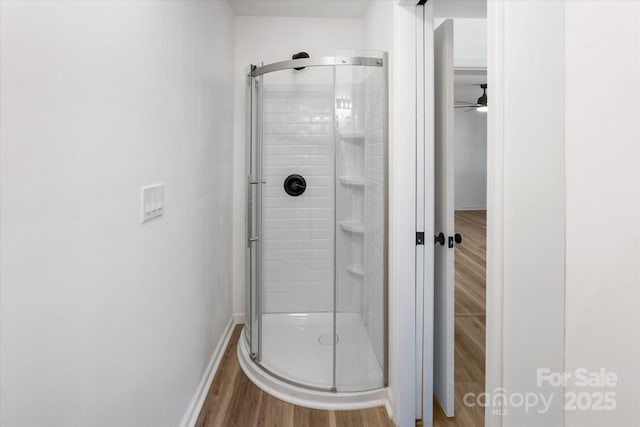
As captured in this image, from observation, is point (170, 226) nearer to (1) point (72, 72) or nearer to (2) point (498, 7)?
(1) point (72, 72)

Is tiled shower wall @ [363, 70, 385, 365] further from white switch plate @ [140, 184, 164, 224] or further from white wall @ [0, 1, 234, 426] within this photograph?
white switch plate @ [140, 184, 164, 224]

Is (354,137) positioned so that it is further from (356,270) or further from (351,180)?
Result: (356,270)

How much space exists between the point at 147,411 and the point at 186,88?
4.59 ft

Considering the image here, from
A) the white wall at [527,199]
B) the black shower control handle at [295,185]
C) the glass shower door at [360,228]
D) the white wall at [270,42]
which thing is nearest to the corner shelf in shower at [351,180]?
the glass shower door at [360,228]

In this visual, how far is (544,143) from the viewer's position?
2.28ft

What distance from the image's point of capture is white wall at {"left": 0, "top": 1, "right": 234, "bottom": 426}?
73 centimetres

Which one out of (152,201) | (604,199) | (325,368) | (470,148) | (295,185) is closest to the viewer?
(604,199)

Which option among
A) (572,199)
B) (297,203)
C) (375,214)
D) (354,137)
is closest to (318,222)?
(297,203)

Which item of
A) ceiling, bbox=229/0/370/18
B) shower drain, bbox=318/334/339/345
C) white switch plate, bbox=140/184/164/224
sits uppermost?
ceiling, bbox=229/0/370/18

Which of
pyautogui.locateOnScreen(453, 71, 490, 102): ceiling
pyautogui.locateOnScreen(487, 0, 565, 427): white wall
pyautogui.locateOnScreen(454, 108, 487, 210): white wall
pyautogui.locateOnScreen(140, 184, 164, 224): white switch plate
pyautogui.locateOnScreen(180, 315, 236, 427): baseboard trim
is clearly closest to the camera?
pyautogui.locateOnScreen(487, 0, 565, 427): white wall

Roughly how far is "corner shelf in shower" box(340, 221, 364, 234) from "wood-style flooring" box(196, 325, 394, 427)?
3.20 ft

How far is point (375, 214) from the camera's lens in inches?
80.3

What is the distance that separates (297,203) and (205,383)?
1.28 m

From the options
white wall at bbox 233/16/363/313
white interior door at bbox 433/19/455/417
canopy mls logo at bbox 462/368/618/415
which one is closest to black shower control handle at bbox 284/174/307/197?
white wall at bbox 233/16/363/313
